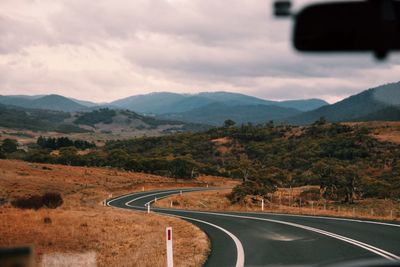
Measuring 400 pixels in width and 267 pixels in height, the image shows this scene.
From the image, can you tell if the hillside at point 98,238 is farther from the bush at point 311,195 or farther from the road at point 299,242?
the bush at point 311,195

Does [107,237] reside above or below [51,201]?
above

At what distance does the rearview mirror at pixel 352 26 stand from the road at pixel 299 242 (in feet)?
20.4

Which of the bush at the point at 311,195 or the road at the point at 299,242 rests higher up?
the road at the point at 299,242

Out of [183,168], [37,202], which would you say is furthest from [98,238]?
[183,168]

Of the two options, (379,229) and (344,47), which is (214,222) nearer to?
(379,229)

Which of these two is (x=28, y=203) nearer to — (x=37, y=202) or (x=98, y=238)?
(x=37, y=202)

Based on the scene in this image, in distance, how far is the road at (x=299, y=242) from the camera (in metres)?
12.3

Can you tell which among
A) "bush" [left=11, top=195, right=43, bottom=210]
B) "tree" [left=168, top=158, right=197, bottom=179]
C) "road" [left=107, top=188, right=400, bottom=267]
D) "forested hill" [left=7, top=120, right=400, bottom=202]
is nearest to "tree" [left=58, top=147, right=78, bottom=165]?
"forested hill" [left=7, top=120, right=400, bottom=202]

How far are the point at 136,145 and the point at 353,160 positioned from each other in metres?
72.8

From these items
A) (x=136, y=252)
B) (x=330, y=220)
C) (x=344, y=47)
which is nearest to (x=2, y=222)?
(x=136, y=252)

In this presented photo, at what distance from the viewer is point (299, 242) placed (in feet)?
50.4

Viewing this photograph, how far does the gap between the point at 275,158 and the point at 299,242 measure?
90.3m

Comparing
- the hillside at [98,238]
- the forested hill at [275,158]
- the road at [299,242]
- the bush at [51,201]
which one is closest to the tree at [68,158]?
the forested hill at [275,158]

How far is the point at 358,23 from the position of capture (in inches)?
125
